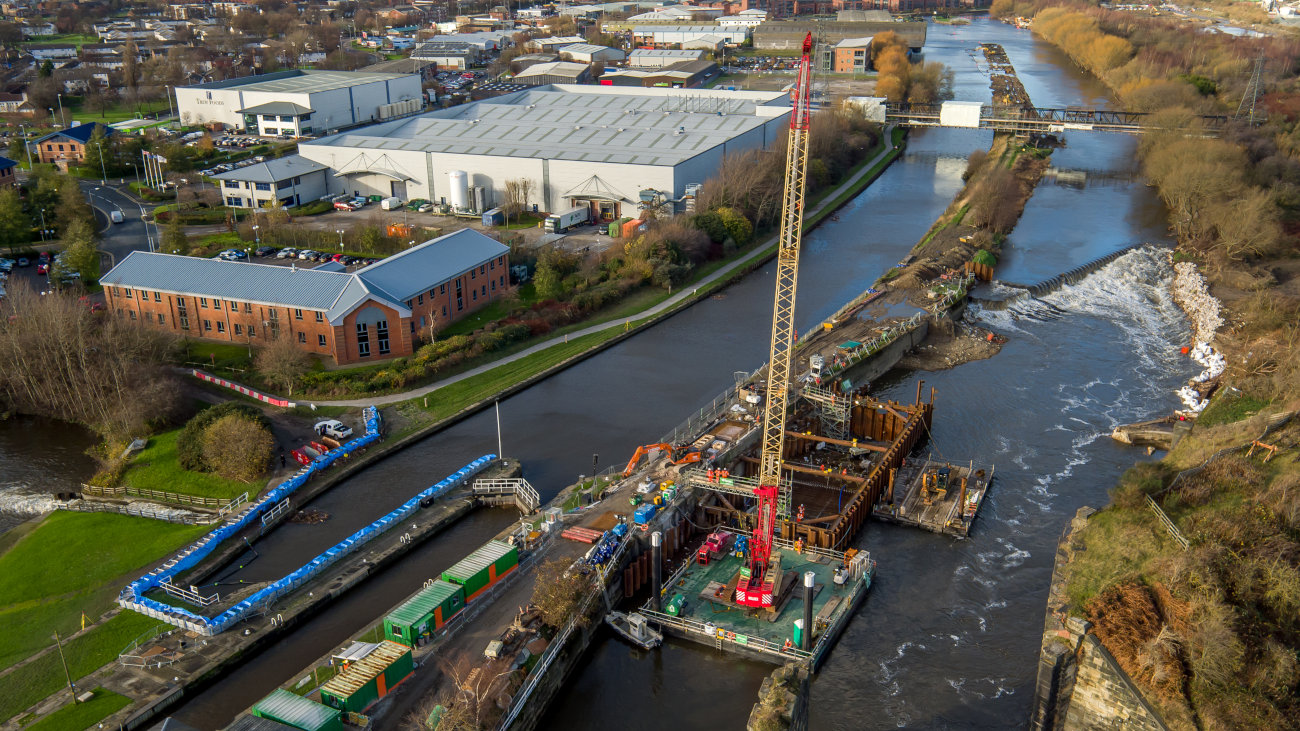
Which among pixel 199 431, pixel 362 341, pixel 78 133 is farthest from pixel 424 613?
pixel 78 133

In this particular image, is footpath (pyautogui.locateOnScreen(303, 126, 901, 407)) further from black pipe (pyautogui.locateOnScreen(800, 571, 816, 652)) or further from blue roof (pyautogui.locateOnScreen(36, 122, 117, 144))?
blue roof (pyautogui.locateOnScreen(36, 122, 117, 144))

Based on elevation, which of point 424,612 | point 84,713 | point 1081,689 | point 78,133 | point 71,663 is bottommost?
point 71,663

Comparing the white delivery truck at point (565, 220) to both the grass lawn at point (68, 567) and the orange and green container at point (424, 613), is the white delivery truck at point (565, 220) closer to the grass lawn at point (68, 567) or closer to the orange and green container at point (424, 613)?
the grass lawn at point (68, 567)

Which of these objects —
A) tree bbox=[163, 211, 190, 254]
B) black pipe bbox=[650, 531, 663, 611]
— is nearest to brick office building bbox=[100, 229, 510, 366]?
tree bbox=[163, 211, 190, 254]

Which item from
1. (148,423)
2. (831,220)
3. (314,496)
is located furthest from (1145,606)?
(831,220)

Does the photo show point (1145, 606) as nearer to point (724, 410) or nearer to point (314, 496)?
point (724, 410)

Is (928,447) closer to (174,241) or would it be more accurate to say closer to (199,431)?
(199,431)
